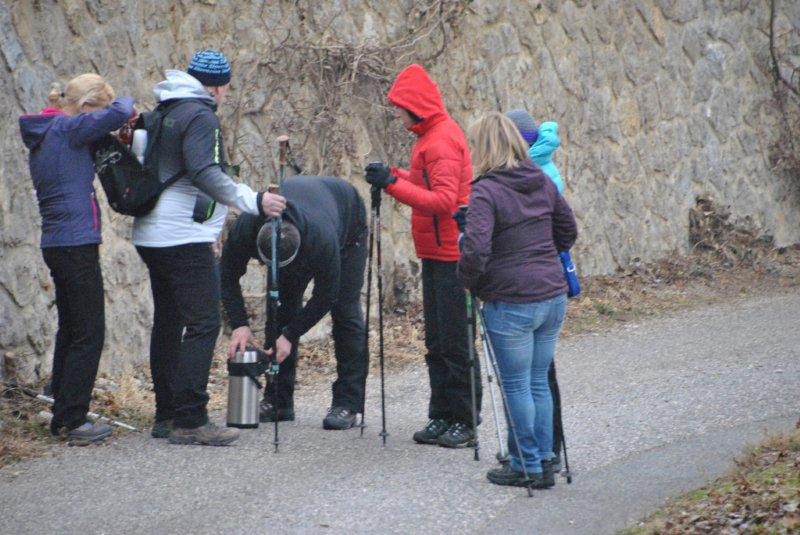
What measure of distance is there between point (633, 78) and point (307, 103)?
4.67 meters

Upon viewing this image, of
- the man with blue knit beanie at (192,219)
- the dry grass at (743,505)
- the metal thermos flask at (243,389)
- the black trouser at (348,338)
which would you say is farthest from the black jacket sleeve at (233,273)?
the dry grass at (743,505)

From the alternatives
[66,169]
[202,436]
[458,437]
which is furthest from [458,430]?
[66,169]

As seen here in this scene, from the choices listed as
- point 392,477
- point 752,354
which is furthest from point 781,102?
point 392,477

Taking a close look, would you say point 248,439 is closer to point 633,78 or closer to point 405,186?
point 405,186

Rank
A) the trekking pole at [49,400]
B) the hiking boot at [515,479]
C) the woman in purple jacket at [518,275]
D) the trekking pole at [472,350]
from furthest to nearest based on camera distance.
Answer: the trekking pole at [49,400] < the trekking pole at [472,350] < the hiking boot at [515,479] < the woman in purple jacket at [518,275]

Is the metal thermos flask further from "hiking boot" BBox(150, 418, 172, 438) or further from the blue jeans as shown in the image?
the blue jeans

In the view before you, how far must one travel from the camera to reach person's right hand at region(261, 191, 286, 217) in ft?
22.2

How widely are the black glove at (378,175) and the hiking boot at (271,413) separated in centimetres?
171

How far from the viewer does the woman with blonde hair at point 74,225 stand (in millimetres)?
6973

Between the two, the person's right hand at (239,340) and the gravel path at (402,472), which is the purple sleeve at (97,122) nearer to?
the person's right hand at (239,340)

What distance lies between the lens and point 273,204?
6758 mm

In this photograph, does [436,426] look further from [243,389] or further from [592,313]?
[592,313]

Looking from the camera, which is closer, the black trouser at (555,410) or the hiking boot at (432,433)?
the black trouser at (555,410)

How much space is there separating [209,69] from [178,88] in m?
0.22
